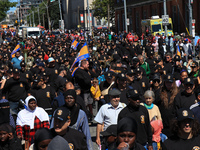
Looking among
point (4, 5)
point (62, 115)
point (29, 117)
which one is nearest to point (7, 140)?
point (62, 115)

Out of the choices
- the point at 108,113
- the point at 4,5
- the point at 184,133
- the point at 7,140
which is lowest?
the point at 7,140

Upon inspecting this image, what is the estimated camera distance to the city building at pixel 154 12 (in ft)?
159

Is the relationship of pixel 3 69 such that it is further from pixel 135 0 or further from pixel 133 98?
pixel 135 0

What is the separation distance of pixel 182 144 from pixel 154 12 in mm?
55212

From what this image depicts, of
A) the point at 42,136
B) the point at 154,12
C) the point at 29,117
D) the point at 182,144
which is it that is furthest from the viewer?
the point at 154,12

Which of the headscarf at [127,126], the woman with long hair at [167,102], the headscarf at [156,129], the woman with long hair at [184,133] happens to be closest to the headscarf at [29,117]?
the headscarf at [156,129]

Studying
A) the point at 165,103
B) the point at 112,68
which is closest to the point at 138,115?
the point at 165,103

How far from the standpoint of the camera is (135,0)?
64.8 metres

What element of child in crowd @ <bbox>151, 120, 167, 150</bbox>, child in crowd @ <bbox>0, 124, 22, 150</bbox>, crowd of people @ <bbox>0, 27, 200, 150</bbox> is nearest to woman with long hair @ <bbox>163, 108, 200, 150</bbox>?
crowd of people @ <bbox>0, 27, 200, 150</bbox>

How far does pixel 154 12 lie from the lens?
58938 mm

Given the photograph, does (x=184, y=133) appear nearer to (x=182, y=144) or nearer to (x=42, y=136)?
(x=182, y=144)

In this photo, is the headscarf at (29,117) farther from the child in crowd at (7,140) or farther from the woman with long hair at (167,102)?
the woman with long hair at (167,102)

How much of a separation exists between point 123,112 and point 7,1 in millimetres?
92877

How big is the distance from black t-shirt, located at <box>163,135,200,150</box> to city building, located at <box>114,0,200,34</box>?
118ft
